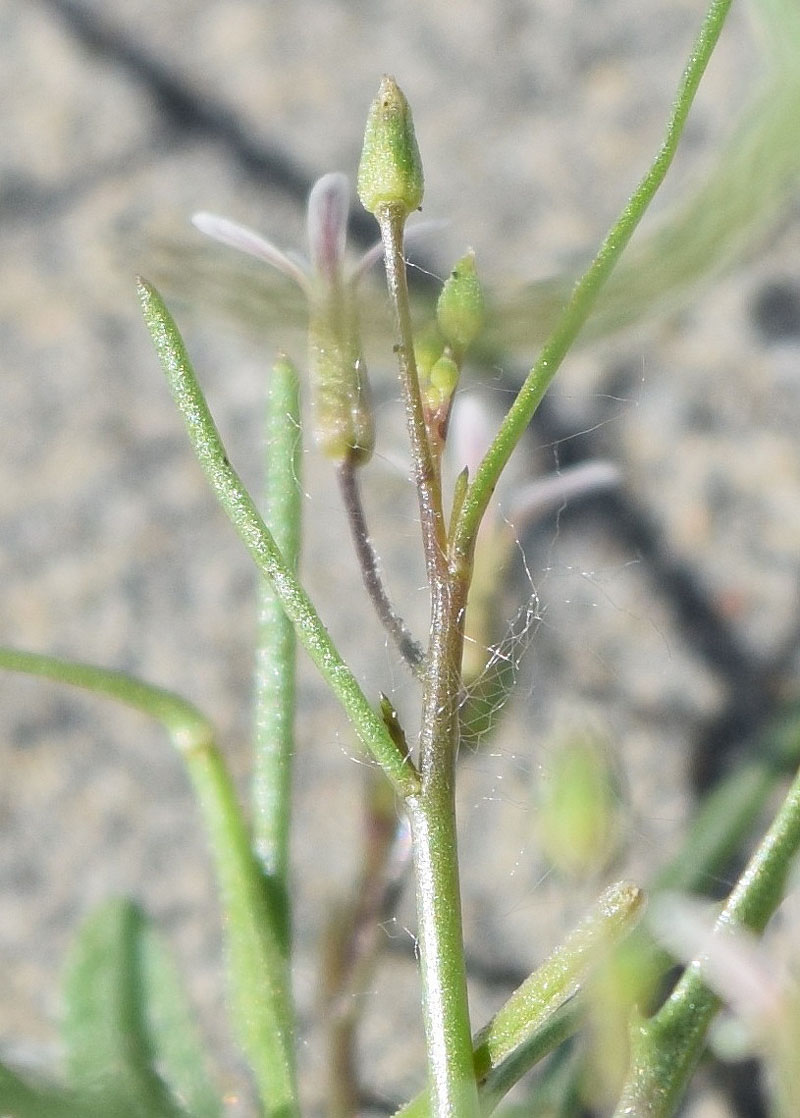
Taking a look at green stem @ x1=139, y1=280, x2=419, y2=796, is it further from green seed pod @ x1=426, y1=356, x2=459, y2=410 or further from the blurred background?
the blurred background

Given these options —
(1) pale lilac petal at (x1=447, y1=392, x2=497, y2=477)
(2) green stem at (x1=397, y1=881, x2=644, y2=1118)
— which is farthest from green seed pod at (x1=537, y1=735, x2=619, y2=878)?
(1) pale lilac petal at (x1=447, y1=392, x2=497, y2=477)

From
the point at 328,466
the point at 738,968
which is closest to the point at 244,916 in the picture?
the point at 738,968

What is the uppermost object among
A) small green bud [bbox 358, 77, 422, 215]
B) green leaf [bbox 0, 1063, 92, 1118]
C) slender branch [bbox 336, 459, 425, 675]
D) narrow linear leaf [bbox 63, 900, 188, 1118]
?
small green bud [bbox 358, 77, 422, 215]

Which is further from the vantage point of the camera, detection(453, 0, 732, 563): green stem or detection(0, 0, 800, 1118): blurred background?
detection(0, 0, 800, 1118): blurred background

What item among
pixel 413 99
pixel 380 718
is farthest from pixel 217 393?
pixel 380 718

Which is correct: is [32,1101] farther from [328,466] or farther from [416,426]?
[328,466]

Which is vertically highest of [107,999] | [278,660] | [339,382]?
[339,382]
